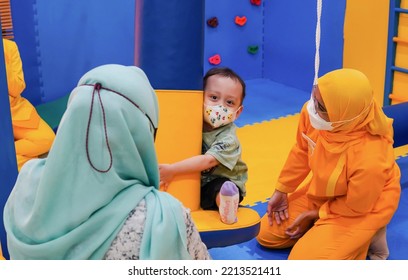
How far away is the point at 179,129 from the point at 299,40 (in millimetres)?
3372

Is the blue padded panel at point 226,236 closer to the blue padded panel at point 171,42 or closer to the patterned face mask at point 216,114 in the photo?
the patterned face mask at point 216,114

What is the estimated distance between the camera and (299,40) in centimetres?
574

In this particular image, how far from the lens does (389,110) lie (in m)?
3.58

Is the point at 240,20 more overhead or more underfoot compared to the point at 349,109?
more overhead

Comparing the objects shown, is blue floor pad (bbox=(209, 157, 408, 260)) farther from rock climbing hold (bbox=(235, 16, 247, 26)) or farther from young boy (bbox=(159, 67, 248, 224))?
rock climbing hold (bbox=(235, 16, 247, 26))

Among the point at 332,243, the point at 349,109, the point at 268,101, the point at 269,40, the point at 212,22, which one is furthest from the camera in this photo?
the point at 269,40

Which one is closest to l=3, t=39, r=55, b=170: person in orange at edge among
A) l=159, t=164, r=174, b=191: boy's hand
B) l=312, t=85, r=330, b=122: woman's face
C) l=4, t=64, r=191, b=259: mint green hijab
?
l=159, t=164, r=174, b=191: boy's hand

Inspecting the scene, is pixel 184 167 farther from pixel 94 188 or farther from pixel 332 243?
pixel 94 188

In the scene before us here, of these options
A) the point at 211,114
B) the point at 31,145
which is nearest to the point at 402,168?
the point at 211,114

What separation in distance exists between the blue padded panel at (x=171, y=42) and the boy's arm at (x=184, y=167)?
0.30 metres

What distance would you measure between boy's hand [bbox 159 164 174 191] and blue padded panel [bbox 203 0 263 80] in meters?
3.23

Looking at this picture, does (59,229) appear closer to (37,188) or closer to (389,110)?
(37,188)

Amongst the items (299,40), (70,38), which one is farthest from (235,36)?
(70,38)

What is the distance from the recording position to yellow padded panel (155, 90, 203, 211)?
2.61m
